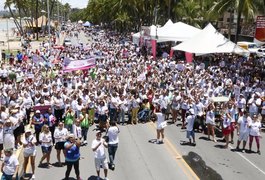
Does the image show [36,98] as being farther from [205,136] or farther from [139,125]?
[205,136]

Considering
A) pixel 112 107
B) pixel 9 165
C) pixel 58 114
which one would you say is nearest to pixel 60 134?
pixel 9 165

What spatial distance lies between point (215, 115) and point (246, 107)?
2.85m

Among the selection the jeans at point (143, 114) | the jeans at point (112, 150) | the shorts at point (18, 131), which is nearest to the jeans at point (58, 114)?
the shorts at point (18, 131)

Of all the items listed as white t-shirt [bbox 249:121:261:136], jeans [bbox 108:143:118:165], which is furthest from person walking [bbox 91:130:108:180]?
white t-shirt [bbox 249:121:261:136]

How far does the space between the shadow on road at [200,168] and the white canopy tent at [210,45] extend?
14914mm

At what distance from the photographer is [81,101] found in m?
17.2

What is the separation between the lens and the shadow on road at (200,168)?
12.4 meters

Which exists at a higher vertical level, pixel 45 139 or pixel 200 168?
pixel 45 139

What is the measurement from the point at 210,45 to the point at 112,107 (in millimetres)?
12745

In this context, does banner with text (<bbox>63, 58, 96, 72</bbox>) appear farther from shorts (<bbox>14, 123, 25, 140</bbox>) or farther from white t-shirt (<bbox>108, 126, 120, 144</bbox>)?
white t-shirt (<bbox>108, 126, 120, 144</bbox>)

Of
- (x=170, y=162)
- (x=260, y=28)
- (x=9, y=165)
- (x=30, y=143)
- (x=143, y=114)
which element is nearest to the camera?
(x=9, y=165)

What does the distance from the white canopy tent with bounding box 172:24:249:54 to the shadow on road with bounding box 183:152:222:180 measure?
1491cm

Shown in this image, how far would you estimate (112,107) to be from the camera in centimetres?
1847

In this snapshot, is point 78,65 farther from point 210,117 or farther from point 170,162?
point 170,162
